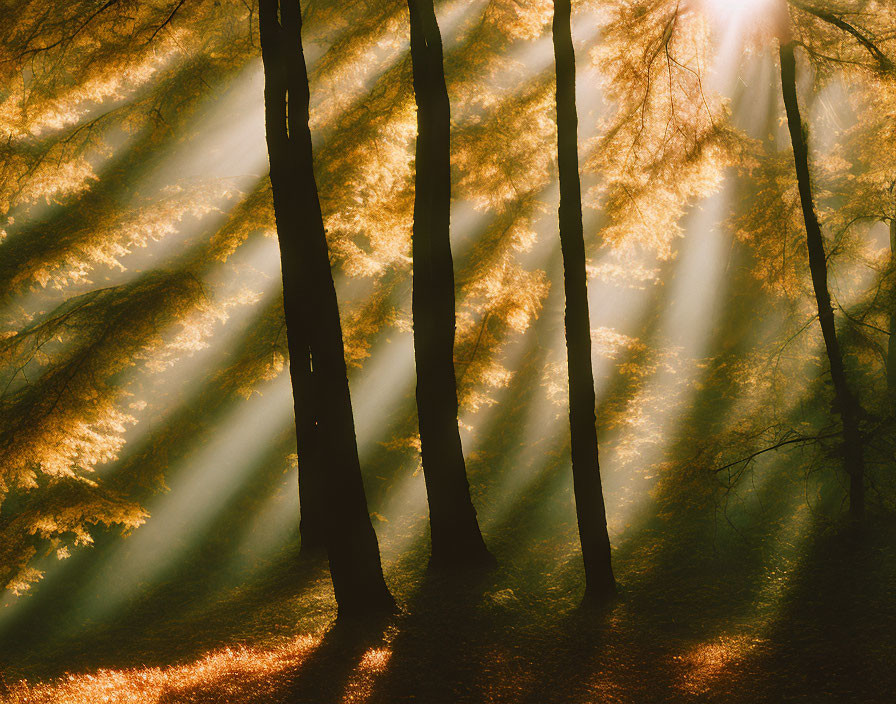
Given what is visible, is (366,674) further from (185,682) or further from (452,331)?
(452,331)

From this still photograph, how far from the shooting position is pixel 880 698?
4504 millimetres

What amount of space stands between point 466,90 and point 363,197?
2234mm

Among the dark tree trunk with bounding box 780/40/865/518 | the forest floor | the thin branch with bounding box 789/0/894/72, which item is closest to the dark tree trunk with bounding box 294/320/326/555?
the forest floor

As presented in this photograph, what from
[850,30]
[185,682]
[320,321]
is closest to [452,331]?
[320,321]

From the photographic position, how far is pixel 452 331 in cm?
793

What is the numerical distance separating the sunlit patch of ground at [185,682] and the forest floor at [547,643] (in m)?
0.02

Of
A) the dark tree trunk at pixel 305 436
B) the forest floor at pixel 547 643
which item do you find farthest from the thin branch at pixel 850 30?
the dark tree trunk at pixel 305 436

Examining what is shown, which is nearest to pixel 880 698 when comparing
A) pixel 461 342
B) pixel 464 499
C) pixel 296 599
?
pixel 464 499

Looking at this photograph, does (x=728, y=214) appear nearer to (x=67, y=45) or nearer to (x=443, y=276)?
(x=443, y=276)

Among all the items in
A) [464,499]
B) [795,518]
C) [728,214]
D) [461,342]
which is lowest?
[795,518]

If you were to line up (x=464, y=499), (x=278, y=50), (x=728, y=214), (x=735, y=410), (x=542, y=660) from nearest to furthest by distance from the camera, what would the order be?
(x=542, y=660)
(x=278, y=50)
(x=464, y=499)
(x=735, y=410)
(x=728, y=214)

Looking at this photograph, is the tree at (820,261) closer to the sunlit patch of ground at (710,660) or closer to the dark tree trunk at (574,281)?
the dark tree trunk at (574,281)

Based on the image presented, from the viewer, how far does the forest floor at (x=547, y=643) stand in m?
4.95

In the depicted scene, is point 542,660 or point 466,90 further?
point 466,90
